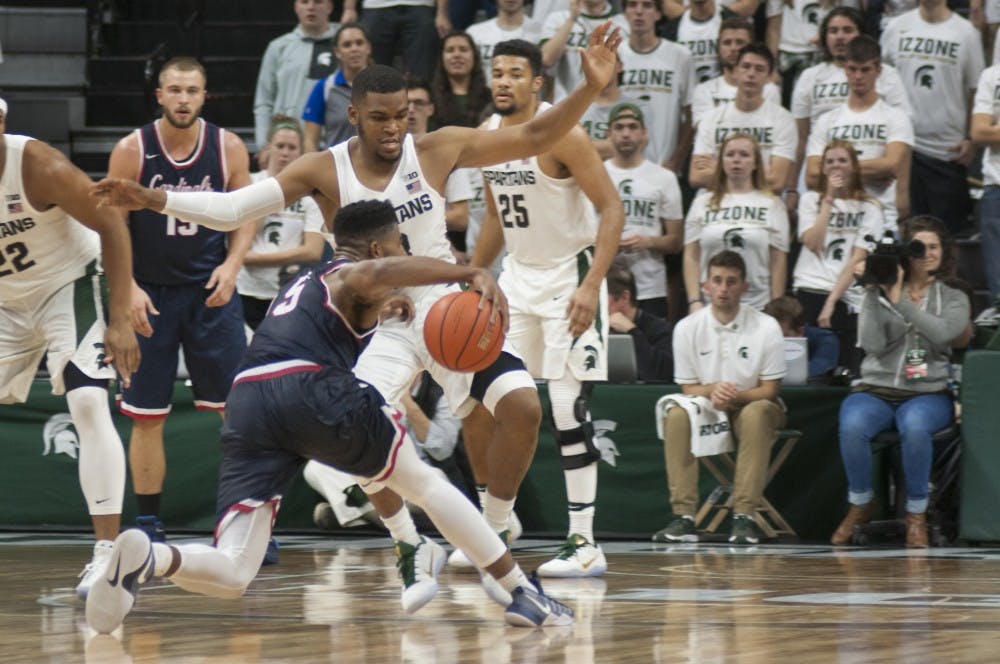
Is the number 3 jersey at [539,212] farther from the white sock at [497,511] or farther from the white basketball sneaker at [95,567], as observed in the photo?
the white basketball sneaker at [95,567]

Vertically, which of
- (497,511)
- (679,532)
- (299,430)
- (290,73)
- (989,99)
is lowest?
(679,532)

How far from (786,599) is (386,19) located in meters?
7.02

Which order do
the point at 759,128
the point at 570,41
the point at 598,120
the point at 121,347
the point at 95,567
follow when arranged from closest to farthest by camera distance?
1. the point at 95,567
2. the point at 121,347
3. the point at 759,128
4. the point at 598,120
5. the point at 570,41

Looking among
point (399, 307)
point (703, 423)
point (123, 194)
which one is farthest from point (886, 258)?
point (123, 194)

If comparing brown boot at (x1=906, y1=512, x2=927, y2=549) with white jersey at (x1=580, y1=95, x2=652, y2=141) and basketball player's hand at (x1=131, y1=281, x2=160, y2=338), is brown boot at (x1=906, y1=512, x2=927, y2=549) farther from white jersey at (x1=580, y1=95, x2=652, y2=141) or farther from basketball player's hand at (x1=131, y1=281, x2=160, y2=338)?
basketball player's hand at (x1=131, y1=281, x2=160, y2=338)

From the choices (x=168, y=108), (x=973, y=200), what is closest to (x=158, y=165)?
(x=168, y=108)

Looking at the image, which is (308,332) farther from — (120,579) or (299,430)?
(120,579)

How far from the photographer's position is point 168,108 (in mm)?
7562

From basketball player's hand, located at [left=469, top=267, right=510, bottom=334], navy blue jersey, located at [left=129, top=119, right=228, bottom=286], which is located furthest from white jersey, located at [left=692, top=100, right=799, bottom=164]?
basketball player's hand, located at [left=469, top=267, right=510, bottom=334]

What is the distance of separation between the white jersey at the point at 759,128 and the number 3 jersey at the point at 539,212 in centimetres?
332

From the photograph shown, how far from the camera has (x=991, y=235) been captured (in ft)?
32.8

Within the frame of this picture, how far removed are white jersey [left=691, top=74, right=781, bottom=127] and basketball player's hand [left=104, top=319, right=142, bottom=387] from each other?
5.34 metres

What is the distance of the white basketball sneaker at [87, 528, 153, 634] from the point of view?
4836mm

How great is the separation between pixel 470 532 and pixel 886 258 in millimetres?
4287
